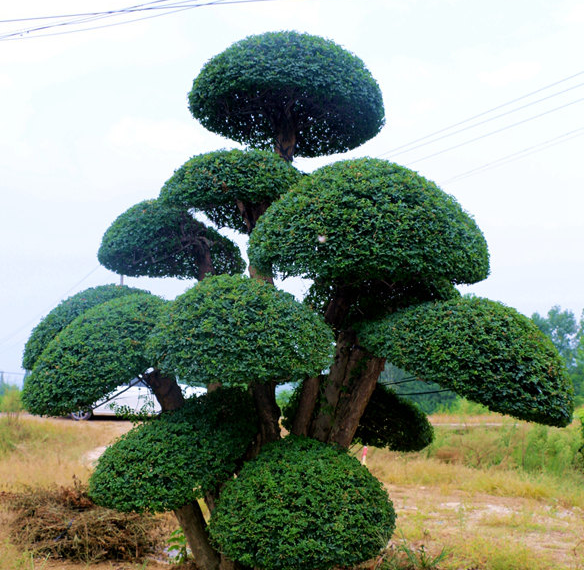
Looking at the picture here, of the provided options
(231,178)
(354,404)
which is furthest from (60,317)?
(354,404)

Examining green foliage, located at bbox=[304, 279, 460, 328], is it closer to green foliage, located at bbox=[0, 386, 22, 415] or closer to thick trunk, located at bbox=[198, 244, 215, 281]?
thick trunk, located at bbox=[198, 244, 215, 281]

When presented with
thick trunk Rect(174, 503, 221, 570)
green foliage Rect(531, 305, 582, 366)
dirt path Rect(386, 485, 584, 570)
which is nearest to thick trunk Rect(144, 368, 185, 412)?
thick trunk Rect(174, 503, 221, 570)

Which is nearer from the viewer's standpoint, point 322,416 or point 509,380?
point 509,380

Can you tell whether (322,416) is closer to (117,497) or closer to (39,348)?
(117,497)

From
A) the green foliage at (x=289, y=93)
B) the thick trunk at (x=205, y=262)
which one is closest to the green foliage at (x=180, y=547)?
the thick trunk at (x=205, y=262)

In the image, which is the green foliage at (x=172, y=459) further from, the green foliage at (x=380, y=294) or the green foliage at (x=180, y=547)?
the green foliage at (x=180, y=547)

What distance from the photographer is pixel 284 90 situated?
17.5 feet

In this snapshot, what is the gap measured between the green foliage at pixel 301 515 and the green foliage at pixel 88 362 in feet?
4.00

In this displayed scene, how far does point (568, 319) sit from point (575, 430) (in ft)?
73.2

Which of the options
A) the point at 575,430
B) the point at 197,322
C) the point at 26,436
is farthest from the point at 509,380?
the point at 26,436

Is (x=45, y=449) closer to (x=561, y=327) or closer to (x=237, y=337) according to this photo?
(x=237, y=337)

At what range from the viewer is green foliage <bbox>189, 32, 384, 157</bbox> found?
17.0 ft

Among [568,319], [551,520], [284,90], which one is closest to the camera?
[284,90]

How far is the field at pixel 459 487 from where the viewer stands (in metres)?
5.23
